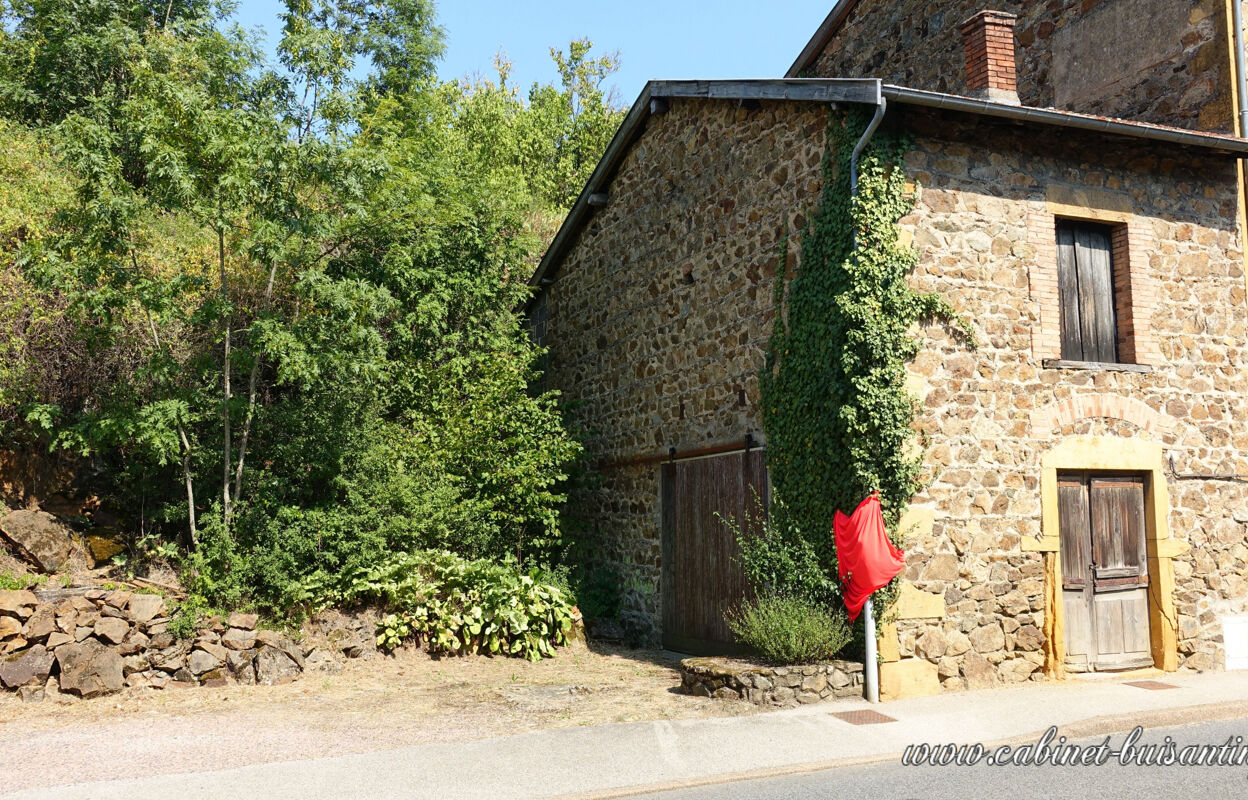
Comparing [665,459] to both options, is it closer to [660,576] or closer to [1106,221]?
[660,576]

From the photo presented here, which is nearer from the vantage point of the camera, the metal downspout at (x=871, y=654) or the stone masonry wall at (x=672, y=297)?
the metal downspout at (x=871, y=654)

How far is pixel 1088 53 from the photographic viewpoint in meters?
11.7

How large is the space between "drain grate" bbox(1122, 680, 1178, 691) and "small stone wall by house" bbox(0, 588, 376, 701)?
7.77 meters

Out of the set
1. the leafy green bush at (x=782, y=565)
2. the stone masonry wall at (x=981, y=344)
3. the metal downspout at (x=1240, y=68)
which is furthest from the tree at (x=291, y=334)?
the metal downspout at (x=1240, y=68)

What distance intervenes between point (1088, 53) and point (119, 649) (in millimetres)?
12682

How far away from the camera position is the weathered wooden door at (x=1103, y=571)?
9195 mm

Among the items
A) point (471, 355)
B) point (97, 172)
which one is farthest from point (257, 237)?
point (471, 355)

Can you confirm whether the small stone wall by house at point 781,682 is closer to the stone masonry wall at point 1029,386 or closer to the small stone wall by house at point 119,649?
the stone masonry wall at point 1029,386

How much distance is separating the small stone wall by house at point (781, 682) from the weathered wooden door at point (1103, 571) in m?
2.54

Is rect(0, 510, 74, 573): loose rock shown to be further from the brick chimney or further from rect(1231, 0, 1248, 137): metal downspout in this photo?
rect(1231, 0, 1248, 137): metal downspout

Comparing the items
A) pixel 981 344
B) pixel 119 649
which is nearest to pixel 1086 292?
pixel 981 344

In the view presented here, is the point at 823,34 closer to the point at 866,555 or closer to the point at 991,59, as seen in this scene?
the point at 991,59

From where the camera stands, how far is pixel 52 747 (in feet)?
22.0

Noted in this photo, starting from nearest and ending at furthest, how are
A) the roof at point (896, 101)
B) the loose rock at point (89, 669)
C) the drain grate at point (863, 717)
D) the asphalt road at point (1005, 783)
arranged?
the asphalt road at point (1005, 783), the drain grate at point (863, 717), the loose rock at point (89, 669), the roof at point (896, 101)
